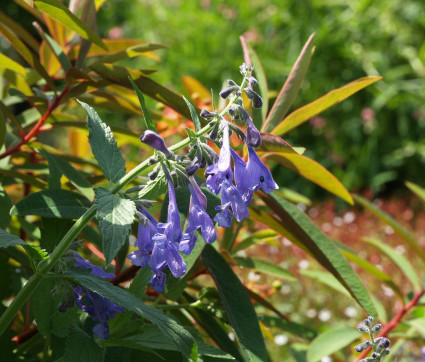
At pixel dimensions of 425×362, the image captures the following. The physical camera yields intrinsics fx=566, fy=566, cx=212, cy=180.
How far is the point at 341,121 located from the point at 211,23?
188 centimetres

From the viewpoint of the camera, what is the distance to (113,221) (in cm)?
67

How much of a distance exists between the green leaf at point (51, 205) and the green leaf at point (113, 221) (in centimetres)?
26

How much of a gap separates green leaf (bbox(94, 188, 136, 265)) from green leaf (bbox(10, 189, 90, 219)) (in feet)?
0.85

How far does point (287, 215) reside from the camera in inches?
41.1

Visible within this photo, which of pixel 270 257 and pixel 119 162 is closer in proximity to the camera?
pixel 119 162

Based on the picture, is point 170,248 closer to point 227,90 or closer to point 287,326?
point 227,90

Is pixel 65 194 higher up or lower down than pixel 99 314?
higher up

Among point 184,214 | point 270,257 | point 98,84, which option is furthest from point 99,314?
point 270,257

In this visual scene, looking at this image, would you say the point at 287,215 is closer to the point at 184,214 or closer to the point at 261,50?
the point at 184,214

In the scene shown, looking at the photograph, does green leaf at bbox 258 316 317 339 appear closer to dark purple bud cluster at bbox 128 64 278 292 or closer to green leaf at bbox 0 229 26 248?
dark purple bud cluster at bbox 128 64 278 292

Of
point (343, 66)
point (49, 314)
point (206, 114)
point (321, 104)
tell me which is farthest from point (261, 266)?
point (343, 66)

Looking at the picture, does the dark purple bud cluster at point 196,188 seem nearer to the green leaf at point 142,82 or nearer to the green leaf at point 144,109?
the green leaf at point 144,109

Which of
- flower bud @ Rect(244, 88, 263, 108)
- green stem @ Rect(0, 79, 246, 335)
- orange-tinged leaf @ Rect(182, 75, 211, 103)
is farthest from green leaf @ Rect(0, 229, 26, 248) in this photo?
orange-tinged leaf @ Rect(182, 75, 211, 103)

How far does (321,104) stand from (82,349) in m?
0.62
